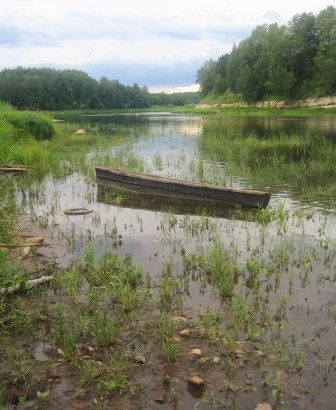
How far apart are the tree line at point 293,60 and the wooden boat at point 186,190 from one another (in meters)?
70.8

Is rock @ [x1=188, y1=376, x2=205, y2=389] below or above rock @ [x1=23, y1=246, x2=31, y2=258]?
above

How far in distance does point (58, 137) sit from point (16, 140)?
9.22m

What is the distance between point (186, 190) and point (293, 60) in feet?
294

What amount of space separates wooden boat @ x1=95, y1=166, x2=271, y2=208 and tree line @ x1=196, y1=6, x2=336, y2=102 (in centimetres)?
7083

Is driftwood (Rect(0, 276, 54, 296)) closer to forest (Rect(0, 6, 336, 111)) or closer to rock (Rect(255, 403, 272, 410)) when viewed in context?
rock (Rect(255, 403, 272, 410))

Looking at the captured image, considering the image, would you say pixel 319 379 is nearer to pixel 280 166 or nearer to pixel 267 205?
pixel 267 205

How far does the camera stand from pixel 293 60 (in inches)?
3762

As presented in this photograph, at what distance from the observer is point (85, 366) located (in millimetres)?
5914

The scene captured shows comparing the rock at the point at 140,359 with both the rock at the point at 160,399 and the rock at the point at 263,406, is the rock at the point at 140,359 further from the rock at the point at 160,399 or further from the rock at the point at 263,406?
the rock at the point at 263,406

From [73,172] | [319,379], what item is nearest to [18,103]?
[73,172]

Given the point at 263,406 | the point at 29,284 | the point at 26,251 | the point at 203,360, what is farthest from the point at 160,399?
the point at 26,251

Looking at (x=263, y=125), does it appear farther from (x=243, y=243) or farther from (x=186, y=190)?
(x=243, y=243)

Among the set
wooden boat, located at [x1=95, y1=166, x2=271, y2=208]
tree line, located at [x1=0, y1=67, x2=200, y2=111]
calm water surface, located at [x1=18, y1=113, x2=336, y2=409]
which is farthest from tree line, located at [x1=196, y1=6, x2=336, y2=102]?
calm water surface, located at [x1=18, y1=113, x2=336, y2=409]

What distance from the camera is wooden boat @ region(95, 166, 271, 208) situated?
14656mm
